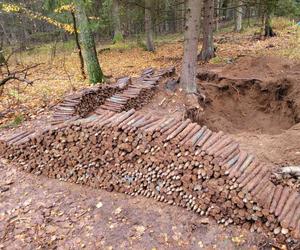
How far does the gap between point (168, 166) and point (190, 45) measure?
4.32 metres

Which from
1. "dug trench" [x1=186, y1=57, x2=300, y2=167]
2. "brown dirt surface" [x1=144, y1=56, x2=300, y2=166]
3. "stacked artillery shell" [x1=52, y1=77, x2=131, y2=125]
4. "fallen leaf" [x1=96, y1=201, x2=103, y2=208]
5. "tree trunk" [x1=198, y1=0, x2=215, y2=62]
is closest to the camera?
"fallen leaf" [x1=96, y1=201, x2=103, y2=208]

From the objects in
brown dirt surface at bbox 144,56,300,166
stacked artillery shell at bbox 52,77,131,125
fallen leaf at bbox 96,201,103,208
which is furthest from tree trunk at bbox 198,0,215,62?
fallen leaf at bbox 96,201,103,208

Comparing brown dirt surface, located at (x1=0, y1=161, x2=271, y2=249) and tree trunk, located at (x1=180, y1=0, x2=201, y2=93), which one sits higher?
tree trunk, located at (x1=180, y1=0, x2=201, y2=93)

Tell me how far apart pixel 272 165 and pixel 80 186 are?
3665mm

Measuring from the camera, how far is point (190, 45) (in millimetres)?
8484

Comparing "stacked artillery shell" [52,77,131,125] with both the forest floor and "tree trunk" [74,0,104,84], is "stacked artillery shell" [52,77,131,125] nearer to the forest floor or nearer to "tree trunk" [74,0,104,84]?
the forest floor

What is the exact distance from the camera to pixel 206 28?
43.8 ft

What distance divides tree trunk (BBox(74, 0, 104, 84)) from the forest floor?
0.80 metres

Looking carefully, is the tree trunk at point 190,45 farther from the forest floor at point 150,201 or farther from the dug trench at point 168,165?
the dug trench at point 168,165

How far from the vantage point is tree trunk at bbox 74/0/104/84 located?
31.9 feet

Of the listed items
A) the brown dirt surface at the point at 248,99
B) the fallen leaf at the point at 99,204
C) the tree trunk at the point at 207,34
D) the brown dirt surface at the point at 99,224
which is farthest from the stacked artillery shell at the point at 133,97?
the tree trunk at the point at 207,34

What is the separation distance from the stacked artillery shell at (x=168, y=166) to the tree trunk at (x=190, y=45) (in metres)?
3.16

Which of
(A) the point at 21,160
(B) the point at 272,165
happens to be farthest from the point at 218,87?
(A) the point at 21,160

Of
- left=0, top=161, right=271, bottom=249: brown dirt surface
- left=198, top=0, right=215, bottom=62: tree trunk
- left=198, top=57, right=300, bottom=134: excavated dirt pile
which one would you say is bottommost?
left=0, top=161, right=271, bottom=249: brown dirt surface
